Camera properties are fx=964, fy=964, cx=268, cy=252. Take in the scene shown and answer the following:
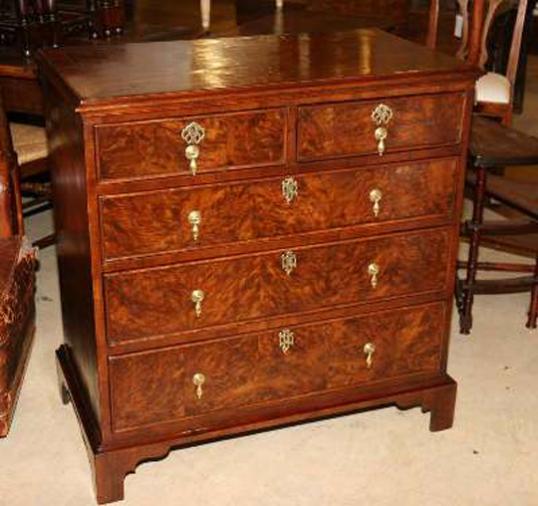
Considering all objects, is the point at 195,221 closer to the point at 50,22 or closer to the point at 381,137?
the point at 381,137

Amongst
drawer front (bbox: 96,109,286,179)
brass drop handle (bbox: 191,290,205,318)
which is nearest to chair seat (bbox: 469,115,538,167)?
drawer front (bbox: 96,109,286,179)

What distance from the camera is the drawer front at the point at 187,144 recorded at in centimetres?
226

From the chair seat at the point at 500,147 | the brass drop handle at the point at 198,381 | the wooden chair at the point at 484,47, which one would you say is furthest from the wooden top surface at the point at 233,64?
the wooden chair at the point at 484,47

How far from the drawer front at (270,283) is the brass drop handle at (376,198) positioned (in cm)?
9

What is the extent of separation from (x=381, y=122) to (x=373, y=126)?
23 mm

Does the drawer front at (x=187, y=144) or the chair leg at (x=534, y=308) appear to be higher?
the drawer front at (x=187, y=144)

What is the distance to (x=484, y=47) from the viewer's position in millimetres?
4293

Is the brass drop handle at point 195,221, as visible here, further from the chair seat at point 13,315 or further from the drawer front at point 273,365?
the chair seat at point 13,315

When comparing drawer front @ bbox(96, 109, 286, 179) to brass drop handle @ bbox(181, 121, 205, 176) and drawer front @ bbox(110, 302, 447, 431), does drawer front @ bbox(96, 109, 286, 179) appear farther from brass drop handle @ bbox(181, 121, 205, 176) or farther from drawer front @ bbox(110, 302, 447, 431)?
drawer front @ bbox(110, 302, 447, 431)

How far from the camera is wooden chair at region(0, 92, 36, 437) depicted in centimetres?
259

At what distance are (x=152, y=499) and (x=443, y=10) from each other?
19.8ft

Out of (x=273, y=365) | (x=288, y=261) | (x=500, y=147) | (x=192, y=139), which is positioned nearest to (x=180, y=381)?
(x=273, y=365)

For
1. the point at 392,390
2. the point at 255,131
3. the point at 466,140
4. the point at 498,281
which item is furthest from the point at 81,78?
the point at 498,281

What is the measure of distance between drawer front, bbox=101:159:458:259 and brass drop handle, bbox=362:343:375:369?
38cm
